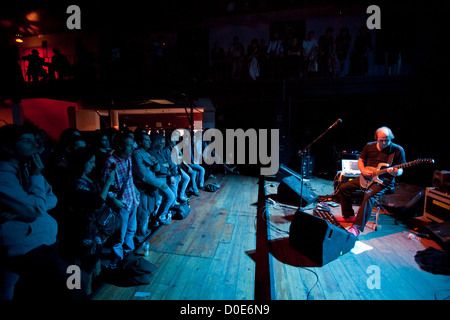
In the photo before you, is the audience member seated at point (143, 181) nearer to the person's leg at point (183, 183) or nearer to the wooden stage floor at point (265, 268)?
the wooden stage floor at point (265, 268)

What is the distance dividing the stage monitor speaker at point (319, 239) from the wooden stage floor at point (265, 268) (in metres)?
0.10

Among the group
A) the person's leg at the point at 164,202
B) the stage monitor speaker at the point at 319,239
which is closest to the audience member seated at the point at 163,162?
the person's leg at the point at 164,202

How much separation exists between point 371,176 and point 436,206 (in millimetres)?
1362

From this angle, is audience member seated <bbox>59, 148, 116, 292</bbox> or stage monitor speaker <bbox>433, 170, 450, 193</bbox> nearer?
audience member seated <bbox>59, 148, 116, 292</bbox>

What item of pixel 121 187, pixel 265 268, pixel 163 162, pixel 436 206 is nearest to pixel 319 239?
pixel 265 268

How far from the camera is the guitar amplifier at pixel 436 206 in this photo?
3437 mm

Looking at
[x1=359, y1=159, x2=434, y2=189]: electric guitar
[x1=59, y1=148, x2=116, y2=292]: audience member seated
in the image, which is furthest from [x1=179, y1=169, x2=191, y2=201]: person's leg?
[x1=359, y1=159, x2=434, y2=189]: electric guitar

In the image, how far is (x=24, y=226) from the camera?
158 centimetres

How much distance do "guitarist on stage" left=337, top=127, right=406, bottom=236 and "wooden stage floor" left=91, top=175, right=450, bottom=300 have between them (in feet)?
1.24

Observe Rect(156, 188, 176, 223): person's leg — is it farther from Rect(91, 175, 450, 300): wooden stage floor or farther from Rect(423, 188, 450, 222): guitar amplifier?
Rect(423, 188, 450, 222): guitar amplifier

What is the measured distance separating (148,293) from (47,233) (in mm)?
1109

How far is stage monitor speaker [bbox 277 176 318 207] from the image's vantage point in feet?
15.0
